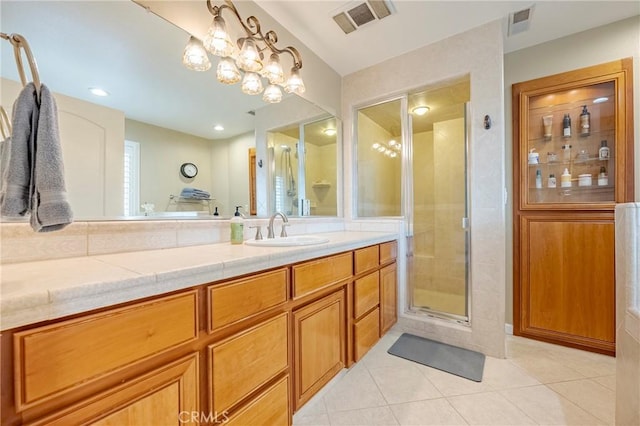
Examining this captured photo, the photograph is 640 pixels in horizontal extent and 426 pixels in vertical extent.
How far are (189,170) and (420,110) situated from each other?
212 centimetres

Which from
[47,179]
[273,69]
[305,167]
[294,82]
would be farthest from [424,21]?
[47,179]

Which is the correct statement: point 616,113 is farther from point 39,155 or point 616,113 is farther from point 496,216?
point 39,155

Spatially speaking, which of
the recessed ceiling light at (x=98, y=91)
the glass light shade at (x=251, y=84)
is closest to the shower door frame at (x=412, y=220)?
the glass light shade at (x=251, y=84)

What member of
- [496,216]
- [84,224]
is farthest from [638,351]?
[84,224]

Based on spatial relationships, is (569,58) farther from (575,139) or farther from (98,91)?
(98,91)

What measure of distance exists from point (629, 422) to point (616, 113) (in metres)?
1.95

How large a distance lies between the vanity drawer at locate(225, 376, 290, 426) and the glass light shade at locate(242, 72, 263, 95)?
63.9 inches

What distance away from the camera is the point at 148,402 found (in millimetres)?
669

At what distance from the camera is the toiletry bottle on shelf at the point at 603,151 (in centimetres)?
192

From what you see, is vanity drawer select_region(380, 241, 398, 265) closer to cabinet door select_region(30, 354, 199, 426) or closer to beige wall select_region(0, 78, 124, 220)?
cabinet door select_region(30, 354, 199, 426)

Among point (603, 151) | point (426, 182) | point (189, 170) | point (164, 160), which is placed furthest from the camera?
point (426, 182)

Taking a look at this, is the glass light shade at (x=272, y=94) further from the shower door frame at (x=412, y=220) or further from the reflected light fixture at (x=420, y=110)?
the reflected light fixture at (x=420, y=110)

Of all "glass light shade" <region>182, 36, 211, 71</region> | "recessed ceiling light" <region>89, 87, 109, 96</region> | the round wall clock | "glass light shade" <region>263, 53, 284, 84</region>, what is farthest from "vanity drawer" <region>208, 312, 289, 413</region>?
"glass light shade" <region>263, 53, 284, 84</region>

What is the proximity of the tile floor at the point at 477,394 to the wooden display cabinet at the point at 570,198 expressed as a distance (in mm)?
306
